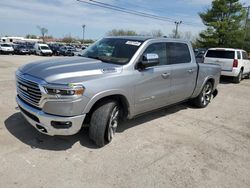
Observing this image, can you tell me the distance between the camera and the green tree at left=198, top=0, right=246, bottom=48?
2478 centimetres

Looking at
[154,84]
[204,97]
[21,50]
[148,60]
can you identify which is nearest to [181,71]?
[154,84]

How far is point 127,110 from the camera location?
4.17 meters

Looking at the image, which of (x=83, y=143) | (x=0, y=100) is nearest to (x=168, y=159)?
(x=83, y=143)

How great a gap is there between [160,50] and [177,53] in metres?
0.70

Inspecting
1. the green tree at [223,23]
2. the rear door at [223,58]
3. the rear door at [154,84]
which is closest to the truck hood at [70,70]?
the rear door at [154,84]

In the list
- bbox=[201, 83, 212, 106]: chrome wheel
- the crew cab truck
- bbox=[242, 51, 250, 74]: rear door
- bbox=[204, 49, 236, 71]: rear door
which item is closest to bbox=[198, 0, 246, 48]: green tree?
bbox=[242, 51, 250, 74]: rear door

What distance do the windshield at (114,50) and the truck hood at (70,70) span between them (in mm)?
283

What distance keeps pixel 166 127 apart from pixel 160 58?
1.45 meters

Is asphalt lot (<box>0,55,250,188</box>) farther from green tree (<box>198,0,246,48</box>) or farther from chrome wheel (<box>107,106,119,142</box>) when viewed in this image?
green tree (<box>198,0,246,48</box>)

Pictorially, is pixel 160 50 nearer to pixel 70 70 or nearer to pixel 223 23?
pixel 70 70

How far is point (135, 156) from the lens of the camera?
369 centimetres

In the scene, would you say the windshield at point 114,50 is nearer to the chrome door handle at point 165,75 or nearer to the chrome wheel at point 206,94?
the chrome door handle at point 165,75

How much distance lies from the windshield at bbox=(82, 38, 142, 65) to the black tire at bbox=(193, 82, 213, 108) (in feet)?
9.57

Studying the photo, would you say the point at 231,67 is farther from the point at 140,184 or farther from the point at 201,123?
the point at 140,184
